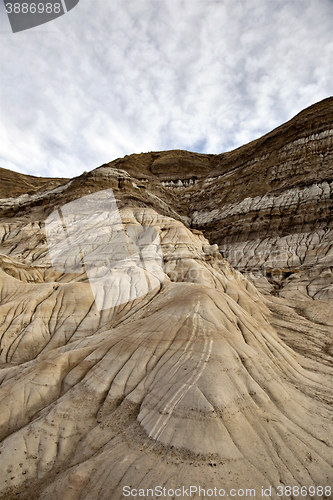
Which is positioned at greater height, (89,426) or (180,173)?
(180,173)

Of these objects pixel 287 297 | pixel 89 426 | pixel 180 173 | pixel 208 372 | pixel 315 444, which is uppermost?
pixel 180 173

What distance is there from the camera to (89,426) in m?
6.82

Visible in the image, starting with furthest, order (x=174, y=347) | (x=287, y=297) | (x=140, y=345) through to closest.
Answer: (x=287, y=297)
(x=140, y=345)
(x=174, y=347)

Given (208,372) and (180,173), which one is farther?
(180,173)

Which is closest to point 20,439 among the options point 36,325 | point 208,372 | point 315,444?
point 208,372

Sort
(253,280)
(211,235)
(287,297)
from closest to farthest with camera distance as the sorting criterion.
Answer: (287,297)
(253,280)
(211,235)

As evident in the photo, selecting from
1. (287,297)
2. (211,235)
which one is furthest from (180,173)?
(287,297)

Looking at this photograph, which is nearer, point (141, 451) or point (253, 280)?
point (141, 451)

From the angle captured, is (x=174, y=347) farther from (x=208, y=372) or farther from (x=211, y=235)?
(x=211, y=235)

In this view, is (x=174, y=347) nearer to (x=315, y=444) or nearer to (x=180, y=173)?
(x=315, y=444)

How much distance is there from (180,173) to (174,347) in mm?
61389

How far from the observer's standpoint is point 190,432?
568cm

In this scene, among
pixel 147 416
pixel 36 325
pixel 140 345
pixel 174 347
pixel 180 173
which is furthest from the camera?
pixel 180 173

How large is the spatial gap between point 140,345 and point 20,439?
4.17 m
